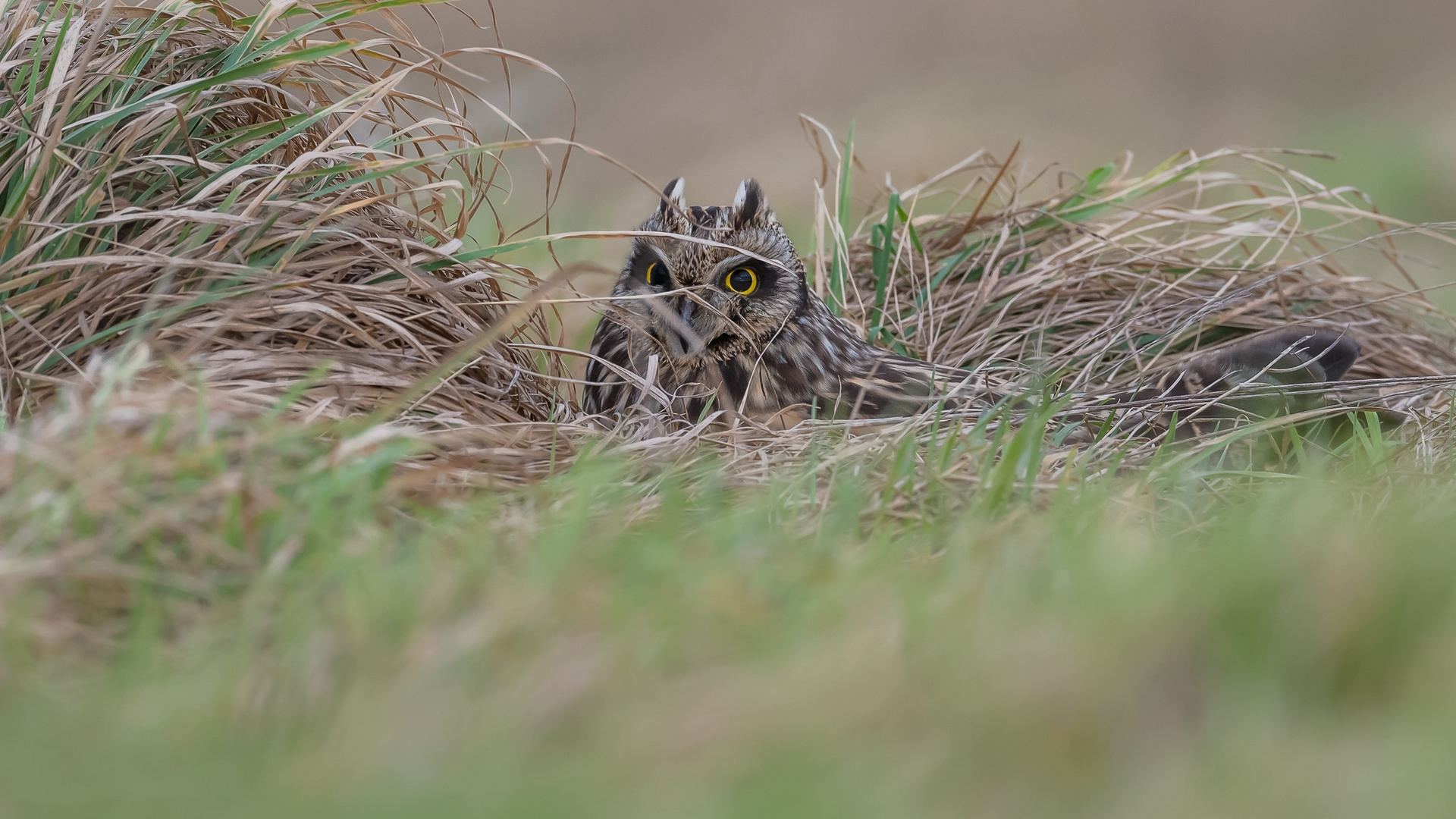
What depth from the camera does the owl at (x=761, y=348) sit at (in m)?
2.97

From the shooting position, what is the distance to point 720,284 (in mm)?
3072

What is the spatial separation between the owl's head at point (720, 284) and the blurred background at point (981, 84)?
147 inches

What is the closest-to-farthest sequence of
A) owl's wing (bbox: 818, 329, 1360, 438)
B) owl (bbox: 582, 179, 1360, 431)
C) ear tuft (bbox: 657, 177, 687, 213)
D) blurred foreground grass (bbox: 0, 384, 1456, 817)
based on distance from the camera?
1. blurred foreground grass (bbox: 0, 384, 1456, 817)
2. owl's wing (bbox: 818, 329, 1360, 438)
3. owl (bbox: 582, 179, 1360, 431)
4. ear tuft (bbox: 657, 177, 687, 213)

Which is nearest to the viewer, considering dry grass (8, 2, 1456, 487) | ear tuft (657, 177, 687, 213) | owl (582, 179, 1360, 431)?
dry grass (8, 2, 1456, 487)

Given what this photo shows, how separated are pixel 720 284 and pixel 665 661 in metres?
1.80

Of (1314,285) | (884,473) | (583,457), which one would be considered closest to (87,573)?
(583,457)

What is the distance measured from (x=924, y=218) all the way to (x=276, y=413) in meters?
2.95

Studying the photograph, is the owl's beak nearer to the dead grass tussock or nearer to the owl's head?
the owl's head

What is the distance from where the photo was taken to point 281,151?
2799mm

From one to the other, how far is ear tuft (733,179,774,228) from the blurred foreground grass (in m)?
1.47

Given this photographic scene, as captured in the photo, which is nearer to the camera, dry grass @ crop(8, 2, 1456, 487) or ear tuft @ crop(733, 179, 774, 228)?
dry grass @ crop(8, 2, 1456, 487)

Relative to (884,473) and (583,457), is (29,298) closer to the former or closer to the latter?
(583,457)

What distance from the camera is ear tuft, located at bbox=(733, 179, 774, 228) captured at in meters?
3.15

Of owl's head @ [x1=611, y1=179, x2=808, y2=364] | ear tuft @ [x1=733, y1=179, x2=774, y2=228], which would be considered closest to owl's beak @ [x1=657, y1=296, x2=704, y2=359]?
owl's head @ [x1=611, y1=179, x2=808, y2=364]
